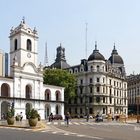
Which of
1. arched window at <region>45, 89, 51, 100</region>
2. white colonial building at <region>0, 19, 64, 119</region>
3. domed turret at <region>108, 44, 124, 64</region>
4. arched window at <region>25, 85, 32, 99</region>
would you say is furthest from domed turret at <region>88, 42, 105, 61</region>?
arched window at <region>25, 85, 32, 99</region>

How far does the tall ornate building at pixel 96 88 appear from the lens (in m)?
111

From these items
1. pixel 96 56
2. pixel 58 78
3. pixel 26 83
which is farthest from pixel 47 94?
pixel 96 56

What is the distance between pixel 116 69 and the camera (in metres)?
125

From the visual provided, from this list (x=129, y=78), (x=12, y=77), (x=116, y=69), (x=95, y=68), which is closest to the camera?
(x=12, y=77)

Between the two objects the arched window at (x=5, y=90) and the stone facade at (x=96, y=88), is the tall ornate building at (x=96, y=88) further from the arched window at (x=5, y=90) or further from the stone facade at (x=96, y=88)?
the arched window at (x=5, y=90)

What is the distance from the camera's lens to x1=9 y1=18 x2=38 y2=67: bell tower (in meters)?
82.3

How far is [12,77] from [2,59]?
805 inches

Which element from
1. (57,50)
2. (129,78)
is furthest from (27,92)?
(129,78)

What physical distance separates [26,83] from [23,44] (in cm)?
918

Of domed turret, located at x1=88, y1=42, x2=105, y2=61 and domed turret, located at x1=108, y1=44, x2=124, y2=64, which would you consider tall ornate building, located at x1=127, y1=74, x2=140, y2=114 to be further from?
domed turret, located at x1=88, y1=42, x2=105, y2=61

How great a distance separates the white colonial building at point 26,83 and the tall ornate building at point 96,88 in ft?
80.4

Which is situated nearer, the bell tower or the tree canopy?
the bell tower

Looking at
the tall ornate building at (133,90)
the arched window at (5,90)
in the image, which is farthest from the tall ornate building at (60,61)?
the arched window at (5,90)

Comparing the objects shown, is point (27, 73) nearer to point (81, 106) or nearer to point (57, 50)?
point (81, 106)
